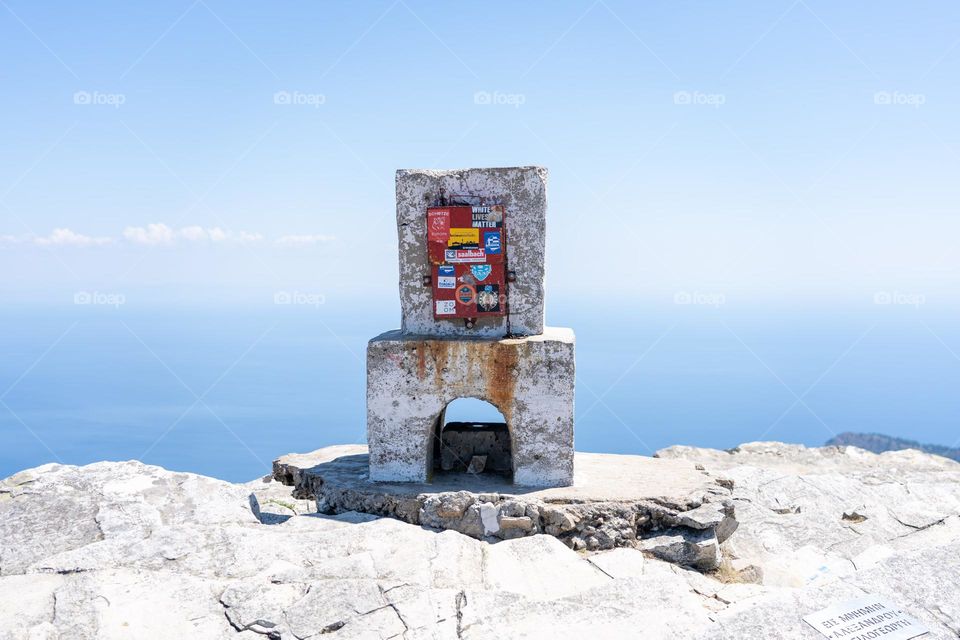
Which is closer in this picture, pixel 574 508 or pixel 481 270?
pixel 574 508

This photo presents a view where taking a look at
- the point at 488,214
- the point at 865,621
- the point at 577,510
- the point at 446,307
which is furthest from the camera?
the point at 446,307

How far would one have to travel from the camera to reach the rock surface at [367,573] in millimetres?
5945

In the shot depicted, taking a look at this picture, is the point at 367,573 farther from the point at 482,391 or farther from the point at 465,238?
the point at 465,238

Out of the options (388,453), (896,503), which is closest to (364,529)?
(388,453)

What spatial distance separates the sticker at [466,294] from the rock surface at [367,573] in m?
2.53

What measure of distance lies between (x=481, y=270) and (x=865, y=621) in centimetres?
542

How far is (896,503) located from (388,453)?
835 cm

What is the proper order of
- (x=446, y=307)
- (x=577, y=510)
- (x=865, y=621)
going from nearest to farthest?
(x=865, y=621) < (x=577, y=510) < (x=446, y=307)

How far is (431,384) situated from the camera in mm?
9039

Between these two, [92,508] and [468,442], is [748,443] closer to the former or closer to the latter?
[468,442]

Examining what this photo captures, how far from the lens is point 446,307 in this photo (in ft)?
29.9

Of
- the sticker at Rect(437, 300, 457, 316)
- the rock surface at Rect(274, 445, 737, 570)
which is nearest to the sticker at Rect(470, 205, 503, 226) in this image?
the sticker at Rect(437, 300, 457, 316)

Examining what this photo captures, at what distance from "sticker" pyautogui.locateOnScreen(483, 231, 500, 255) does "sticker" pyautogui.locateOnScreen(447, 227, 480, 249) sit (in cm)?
9

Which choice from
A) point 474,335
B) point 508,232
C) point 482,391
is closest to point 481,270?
point 508,232
